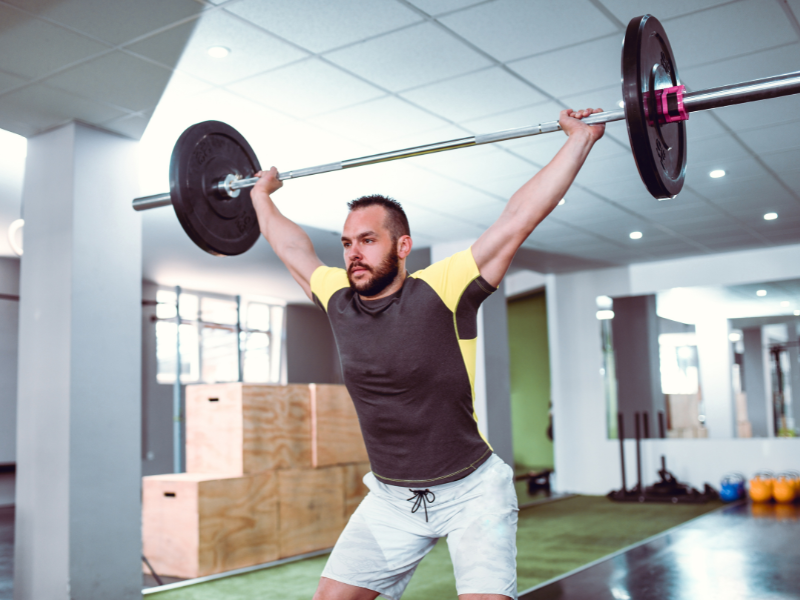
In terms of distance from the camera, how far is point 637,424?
7.19 metres

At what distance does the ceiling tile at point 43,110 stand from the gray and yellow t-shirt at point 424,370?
242cm

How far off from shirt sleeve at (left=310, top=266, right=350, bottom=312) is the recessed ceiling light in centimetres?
157

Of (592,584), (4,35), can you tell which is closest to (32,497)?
(4,35)

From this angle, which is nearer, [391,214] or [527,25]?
[391,214]

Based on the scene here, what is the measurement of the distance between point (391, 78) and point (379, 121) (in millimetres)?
509

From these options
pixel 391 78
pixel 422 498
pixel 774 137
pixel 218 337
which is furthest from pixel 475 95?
pixel 218 337

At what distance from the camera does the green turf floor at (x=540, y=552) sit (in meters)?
3.70

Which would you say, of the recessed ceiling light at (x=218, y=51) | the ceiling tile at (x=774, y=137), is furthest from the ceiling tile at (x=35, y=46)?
the ceiling tile at (x=774, y=137)

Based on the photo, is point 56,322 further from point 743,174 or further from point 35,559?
point 743,174

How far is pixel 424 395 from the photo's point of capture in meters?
1.49

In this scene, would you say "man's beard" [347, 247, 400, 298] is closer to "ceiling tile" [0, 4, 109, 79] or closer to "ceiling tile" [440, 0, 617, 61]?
"ceiling tile" [440, 0, 617, 61]

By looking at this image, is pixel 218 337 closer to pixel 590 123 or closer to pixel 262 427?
pixel 262 427

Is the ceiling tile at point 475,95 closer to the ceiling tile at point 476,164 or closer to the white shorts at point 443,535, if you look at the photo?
the ceiling tile at point 476,164

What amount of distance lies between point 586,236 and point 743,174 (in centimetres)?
172
